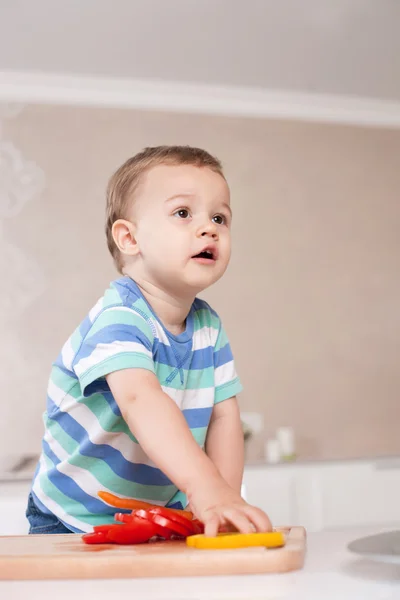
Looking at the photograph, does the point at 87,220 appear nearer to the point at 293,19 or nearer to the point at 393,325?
the point at 293,19

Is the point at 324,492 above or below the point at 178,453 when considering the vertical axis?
above

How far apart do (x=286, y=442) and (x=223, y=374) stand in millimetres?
2149

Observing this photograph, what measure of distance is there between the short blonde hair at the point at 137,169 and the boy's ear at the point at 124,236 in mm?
23

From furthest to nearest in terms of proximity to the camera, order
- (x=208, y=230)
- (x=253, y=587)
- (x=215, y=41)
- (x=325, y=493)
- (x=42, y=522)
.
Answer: (x=215, y=41) → (x=325, y=493) → (x=42, y=522) → (x=208, y=230) → (x=253, y=587)

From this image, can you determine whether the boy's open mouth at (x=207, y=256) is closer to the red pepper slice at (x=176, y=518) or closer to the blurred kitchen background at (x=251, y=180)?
the red pepper slice at (x=176, y=518)

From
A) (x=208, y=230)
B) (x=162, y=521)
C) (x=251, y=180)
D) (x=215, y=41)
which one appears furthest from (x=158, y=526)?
(x=251, y=180)

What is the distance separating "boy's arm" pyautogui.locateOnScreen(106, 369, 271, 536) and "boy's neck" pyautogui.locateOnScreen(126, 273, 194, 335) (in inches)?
8.8

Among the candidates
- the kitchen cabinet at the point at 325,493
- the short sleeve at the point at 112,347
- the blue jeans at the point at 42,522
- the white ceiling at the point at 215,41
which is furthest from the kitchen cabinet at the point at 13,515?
the white ceiling at the point at 215,41

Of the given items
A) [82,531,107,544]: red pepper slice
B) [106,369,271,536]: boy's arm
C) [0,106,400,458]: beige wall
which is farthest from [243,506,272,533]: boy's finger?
[0,106,400,458]: beige wall

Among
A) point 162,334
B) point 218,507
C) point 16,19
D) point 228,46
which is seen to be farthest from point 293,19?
point 218,507

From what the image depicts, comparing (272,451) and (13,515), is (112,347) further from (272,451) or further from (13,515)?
(272,451)

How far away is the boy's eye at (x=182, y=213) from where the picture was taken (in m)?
0.97

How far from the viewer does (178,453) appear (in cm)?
72

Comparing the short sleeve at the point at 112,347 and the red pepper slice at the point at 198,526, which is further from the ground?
the short sleeve at the point at 112,347
